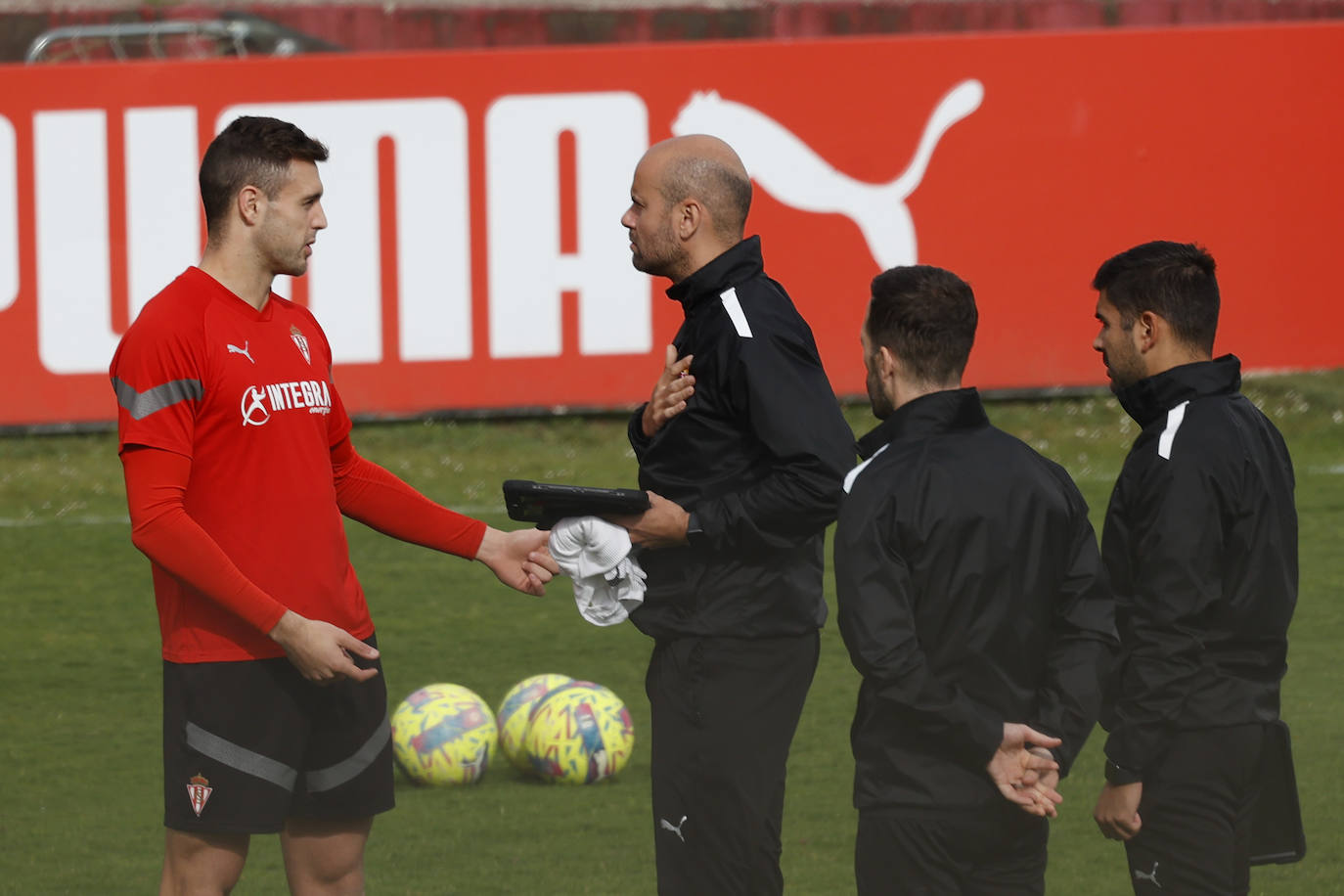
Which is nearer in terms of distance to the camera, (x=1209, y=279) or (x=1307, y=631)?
(x=1209, y=279)

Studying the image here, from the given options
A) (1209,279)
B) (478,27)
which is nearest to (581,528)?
(1209,279)

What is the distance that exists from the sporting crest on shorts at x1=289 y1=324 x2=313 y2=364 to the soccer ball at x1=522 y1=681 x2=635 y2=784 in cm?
296

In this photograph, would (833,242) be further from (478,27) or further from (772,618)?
(772,618)

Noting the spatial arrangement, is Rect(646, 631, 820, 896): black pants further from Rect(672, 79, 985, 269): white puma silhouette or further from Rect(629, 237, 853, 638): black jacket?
Rect(672, 79, 985, 269): white puma silhouette

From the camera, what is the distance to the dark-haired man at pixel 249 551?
14.1 feet

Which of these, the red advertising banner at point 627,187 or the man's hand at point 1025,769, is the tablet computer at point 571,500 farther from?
the red advertising banner at point 627,187

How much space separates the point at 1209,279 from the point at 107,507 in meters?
9.85

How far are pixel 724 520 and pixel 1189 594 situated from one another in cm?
103

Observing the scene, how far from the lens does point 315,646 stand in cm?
433

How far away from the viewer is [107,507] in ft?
42.4

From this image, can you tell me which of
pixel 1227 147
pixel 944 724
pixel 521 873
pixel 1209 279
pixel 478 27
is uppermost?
pixel 478 27

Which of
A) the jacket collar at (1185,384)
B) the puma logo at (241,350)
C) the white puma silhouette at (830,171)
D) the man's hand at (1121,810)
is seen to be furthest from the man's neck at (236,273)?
the white puma silhouette at (830,171)

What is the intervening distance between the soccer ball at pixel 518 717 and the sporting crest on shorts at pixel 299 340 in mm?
2996

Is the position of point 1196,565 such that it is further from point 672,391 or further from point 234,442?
point 234,442
